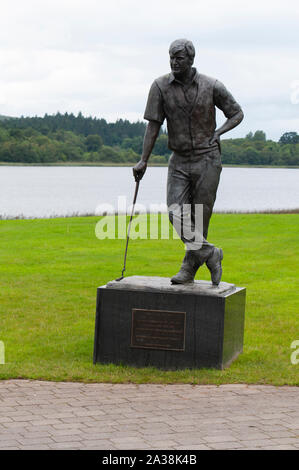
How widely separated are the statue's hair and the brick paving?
3.41m

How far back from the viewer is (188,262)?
27.2 feet

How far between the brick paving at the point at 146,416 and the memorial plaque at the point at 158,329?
70cm

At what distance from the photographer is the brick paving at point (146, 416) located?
560cm

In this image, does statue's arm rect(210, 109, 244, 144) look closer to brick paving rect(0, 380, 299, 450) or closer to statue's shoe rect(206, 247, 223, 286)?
statue's shoe rect(206, 247, 223, 286)

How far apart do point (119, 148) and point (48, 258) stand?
84.2 metres

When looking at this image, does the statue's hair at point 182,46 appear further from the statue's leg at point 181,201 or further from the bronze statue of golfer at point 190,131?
the statue's leg at point 181,201

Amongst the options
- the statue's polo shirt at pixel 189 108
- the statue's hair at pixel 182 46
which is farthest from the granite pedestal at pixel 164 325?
the statue's hair at pixel 182 46

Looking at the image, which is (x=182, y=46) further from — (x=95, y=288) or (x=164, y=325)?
(x=95, y=288)

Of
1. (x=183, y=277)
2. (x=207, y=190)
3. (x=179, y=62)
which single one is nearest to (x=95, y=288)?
(x=183, y=277)

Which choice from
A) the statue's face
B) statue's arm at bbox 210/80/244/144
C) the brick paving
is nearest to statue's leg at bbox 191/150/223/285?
statue's arm at bbox 210/80/244/144

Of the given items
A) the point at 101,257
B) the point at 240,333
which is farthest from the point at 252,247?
the point at 240,333

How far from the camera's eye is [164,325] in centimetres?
798

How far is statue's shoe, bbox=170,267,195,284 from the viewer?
8.19m
